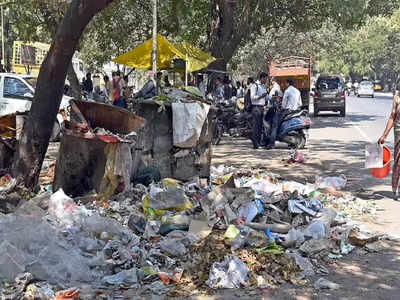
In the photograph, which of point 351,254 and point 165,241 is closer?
point 165,241

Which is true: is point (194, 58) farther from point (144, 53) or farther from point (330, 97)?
point (330, 97)

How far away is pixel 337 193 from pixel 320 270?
3.27 meters

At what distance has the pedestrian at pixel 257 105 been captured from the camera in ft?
45.0

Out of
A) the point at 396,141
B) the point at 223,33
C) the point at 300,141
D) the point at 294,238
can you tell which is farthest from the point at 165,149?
the point at 223,33

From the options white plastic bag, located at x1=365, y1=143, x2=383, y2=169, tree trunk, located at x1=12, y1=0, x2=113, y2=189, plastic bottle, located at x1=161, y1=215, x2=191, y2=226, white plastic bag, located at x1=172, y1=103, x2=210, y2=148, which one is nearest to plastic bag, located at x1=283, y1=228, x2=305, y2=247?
plastic bottle, located at x1=161, y1=215, x2=191, y2=226

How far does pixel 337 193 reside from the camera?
838 centimetres

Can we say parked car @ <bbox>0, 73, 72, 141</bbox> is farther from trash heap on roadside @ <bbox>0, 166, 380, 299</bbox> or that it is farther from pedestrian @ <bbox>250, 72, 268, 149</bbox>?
trash heap on roadside @ <bbox>0, 166, 380, 299</bbox>

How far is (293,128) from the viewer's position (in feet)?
44.4

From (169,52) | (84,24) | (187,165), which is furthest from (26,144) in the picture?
(169,52)

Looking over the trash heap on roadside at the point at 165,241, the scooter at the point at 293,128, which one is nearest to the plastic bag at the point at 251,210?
the trash heap on roadside at the point at 165,241

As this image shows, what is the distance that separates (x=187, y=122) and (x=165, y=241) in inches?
118

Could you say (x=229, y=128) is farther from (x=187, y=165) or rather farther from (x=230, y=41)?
(x=187, y=165)

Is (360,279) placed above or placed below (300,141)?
below

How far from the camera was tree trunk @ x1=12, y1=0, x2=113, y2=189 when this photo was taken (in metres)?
7.12
